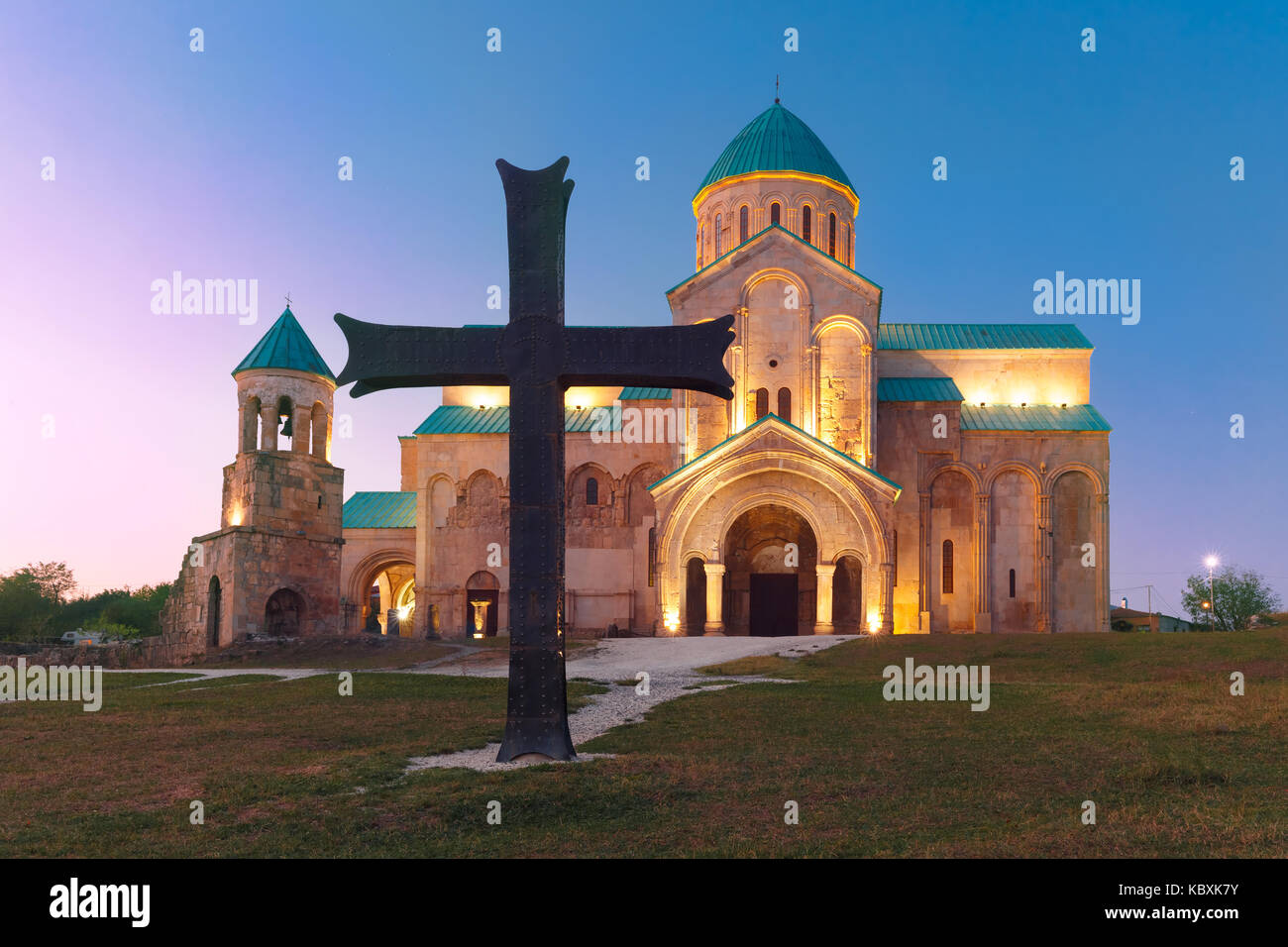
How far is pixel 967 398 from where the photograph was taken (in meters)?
38.8

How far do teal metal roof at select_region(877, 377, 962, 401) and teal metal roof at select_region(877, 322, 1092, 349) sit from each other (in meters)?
2.33

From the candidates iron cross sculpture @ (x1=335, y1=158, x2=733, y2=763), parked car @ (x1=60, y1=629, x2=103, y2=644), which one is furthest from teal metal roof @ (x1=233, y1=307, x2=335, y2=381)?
parked car @ (x1=60, y1=629, x2=103, y2=644)

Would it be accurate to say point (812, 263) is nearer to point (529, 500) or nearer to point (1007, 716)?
point (1007, 716)

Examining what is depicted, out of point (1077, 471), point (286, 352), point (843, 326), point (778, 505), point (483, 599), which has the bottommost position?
point (483, 599)

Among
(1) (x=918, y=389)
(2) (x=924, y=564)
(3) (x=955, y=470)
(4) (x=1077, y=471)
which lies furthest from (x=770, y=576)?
(4) (x=1077, y=471)

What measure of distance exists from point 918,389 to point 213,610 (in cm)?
2486

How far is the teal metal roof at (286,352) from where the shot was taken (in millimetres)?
31000

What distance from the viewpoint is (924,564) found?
35.0 m

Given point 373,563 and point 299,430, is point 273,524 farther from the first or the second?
point 373,563

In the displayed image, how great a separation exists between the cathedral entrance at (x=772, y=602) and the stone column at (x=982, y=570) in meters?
6.25

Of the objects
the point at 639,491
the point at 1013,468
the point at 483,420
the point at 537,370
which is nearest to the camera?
the point at 537,370

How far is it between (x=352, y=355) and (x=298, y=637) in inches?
769

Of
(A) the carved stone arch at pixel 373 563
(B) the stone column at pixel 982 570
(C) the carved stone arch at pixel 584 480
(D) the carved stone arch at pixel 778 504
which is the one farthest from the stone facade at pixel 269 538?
(B) the stone column at pixel 982 570
